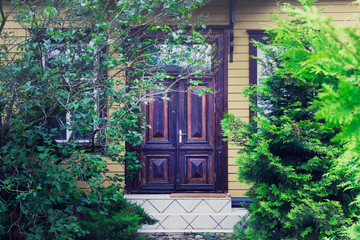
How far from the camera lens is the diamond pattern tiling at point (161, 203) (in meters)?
6.15

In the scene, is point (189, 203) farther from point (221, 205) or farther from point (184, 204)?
point (221, 205)

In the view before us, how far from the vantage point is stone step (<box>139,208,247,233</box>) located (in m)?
5.82

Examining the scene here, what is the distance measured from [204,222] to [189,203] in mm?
462

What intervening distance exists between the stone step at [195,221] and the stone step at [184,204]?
227 mm

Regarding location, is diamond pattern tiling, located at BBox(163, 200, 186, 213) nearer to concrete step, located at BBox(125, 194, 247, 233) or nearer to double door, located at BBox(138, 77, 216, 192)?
concrete step, located at BBox(125, 194, 247, 233)

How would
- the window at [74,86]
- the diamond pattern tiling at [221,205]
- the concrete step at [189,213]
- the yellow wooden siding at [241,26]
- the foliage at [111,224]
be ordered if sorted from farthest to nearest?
the yellow wooden siding at [241,26]
the diamond pattern tiling at [221,205]
the concrete step at [189,213]
the foliage at [111,224]
the window at [74,86]

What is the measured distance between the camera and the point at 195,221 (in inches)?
230

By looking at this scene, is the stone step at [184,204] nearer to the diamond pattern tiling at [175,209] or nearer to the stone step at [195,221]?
the diamond pattern tiling at [175,209]

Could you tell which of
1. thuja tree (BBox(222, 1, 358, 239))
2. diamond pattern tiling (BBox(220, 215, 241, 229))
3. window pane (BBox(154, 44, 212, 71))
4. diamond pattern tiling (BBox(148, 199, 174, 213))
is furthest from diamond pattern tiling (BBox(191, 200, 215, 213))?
window pane (BBox(154, 44, 212, 71))

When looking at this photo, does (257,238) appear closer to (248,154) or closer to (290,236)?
(290,236)

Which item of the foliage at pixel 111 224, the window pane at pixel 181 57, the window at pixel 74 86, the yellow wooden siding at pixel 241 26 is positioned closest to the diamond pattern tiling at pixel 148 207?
the foliage at pixel 111 224

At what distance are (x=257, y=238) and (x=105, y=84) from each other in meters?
2.73

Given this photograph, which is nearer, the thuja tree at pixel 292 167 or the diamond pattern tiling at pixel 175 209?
the thuja tree at pixel 292 167

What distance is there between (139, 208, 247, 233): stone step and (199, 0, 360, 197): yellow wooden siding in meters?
0.86
